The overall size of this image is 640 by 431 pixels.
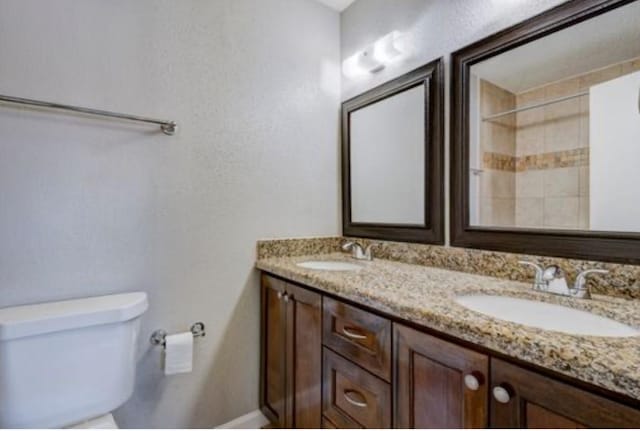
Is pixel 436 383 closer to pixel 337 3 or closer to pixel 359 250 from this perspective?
pixel 359 250

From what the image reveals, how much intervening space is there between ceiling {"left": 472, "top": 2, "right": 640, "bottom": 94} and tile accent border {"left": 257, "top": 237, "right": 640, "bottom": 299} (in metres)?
0.65

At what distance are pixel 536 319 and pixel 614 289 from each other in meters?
0.24

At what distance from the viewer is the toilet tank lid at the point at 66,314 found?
0.96 metres

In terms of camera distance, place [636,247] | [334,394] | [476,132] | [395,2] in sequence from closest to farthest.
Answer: [636,247] → [334,394] → [476,132] → [395,2]

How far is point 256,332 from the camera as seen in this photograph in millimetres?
1675

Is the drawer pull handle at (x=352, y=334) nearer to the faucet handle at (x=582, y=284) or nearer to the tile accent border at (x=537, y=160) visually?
the faucet handle at (x=582, y=284)

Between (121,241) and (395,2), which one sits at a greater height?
(395,2)

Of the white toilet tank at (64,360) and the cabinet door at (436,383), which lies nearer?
the cabinet door at (436,383)

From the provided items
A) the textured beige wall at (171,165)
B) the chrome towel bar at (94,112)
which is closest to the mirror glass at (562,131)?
the textured beige wall at (171,165)

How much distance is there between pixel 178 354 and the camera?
1.33 metres

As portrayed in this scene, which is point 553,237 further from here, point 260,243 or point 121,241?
point 121,241

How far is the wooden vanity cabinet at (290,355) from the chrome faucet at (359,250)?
490 mm

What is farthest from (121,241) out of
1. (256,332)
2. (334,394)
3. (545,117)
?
(545,117)

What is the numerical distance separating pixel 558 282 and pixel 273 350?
1.23 m
